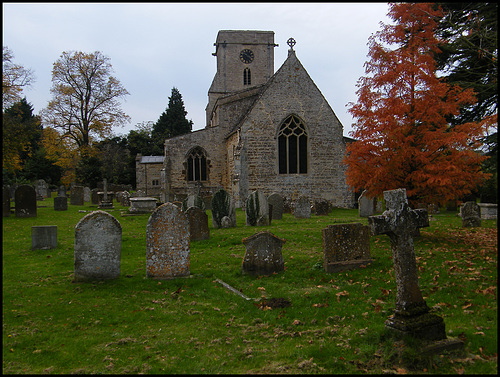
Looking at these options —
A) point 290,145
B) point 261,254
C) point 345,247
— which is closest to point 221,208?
point 261,254

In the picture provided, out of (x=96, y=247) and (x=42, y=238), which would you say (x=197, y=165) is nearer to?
(x=42, y=238)

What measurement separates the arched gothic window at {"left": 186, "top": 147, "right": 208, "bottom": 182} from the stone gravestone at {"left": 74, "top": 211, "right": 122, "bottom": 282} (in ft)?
66.7

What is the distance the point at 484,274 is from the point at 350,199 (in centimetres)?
1734

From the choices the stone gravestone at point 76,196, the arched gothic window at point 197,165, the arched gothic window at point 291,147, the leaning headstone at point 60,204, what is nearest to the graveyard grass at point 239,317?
the leaning headstone at point 60,204

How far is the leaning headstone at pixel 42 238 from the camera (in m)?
9.78

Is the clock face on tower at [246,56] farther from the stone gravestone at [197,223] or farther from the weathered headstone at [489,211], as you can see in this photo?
the stone gravestone at [197,223]

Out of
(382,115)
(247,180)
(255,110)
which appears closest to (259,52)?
(255,110)

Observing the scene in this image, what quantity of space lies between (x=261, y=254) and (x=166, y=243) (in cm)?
202

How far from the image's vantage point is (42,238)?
9.84m

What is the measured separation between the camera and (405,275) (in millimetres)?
4559

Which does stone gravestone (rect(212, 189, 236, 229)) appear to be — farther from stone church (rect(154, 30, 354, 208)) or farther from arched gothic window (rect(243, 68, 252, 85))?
arched gothic window (rect(243, 68, 252, 85))

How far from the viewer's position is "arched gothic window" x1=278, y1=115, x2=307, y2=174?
23.8 m

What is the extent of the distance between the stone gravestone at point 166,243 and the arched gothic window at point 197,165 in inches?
797

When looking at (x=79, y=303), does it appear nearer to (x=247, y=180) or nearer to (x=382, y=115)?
(x=382, y=115)
